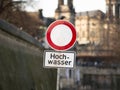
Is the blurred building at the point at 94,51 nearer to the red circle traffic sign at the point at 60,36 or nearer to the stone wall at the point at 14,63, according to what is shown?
the stone wall at the point at 14,63

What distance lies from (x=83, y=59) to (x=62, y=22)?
101 m

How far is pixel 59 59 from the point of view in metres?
7.60

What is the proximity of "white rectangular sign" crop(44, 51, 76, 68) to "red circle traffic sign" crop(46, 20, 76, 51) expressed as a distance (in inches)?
5.9

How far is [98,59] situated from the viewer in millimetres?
104562

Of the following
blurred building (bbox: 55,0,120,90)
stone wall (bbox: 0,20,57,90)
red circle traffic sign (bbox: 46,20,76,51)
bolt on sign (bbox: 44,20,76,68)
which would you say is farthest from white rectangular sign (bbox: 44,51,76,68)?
blurred building (bbox: 55,0,120,90)

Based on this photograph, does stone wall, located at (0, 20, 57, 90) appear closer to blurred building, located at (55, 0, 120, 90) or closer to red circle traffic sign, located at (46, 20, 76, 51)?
red circle traffic sign, located at (46, 20, 76, 51)

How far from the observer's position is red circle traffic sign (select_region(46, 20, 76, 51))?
7789mm

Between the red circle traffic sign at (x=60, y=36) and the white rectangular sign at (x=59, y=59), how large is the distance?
0.15 m

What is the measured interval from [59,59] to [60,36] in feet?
1.31

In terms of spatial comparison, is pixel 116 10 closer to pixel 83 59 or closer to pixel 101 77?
pixel 83 59

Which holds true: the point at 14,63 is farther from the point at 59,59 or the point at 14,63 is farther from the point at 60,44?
the point at 59,59

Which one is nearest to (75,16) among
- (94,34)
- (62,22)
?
(94,34)

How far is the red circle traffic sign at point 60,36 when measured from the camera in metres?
7.79

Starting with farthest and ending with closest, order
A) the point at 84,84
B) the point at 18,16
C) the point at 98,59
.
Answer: the point at 98,59, the point at 84,84, the point at 18,16
